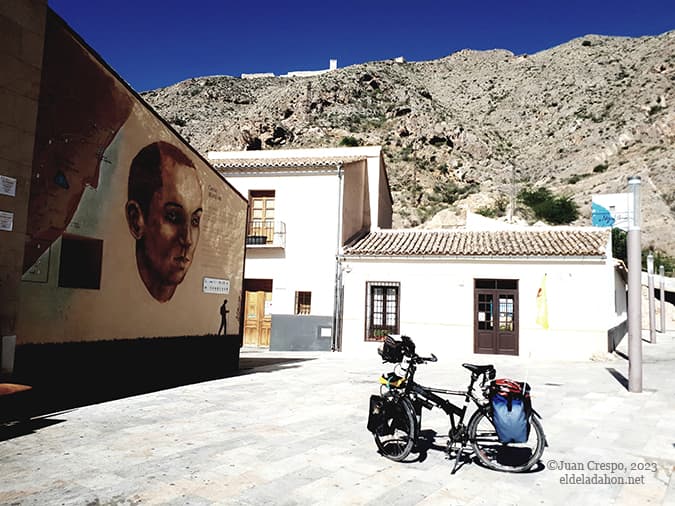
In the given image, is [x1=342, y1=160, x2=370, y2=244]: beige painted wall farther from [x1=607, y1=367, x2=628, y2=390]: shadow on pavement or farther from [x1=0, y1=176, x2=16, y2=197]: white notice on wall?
[x1=0, y1=176, x2=16, y2=197]: white notice on wall

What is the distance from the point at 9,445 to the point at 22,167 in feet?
10.4

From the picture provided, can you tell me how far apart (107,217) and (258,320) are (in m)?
11.4

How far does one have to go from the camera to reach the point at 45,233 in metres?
6.66

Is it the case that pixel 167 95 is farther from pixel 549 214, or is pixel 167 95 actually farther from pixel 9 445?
pixel 9 445

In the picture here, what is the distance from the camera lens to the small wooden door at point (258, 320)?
61.5ft

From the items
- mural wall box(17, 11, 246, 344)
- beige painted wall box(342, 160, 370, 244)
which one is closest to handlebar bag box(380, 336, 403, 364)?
mural wall box(17, 11, 246, 344)

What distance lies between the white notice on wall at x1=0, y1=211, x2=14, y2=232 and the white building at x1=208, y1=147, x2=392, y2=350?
40.3 feet

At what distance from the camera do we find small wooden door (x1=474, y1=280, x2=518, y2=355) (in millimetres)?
16719

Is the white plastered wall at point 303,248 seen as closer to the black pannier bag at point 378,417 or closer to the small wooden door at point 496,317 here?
the small wooden door at point 496,317

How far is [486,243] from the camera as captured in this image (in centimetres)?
1808

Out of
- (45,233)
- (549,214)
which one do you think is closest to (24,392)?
(45,233)

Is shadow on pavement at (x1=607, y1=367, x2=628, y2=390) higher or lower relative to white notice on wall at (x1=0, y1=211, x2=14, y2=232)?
lower

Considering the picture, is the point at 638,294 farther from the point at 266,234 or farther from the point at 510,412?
the point at 266,234

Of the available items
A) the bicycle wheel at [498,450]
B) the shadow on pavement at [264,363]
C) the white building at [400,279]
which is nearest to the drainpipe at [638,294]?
the bicycle wheel at [498,450]
